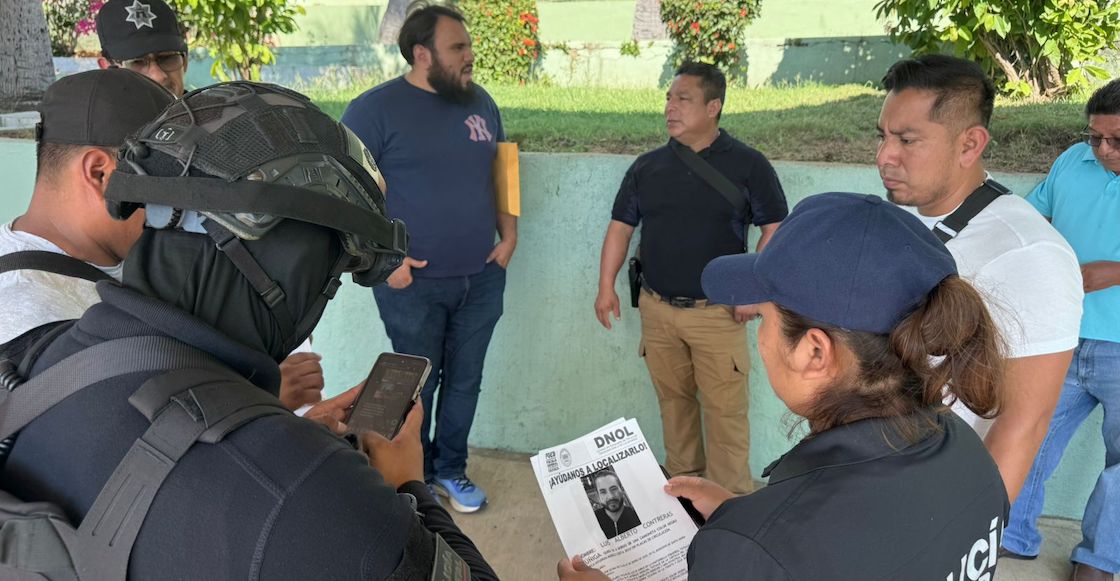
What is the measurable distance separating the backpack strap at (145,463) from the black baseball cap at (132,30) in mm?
2796

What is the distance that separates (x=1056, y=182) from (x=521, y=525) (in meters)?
2.56

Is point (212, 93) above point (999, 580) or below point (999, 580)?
above

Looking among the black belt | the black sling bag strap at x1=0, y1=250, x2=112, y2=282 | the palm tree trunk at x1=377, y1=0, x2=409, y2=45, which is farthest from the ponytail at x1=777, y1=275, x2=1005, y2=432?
the palm tree trunk at x1=377, y1=0, x2=409, y2=45

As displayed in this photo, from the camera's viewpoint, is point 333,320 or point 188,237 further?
point 333,320

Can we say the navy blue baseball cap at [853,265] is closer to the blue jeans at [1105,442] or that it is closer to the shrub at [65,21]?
the blue jeans at [1105,442]

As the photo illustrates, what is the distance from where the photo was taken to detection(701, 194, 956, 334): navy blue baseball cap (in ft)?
3.83

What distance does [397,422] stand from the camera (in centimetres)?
142

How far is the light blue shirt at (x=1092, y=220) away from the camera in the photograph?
2.72 metres

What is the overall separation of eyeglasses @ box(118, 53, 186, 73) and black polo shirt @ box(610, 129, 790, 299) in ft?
6.72

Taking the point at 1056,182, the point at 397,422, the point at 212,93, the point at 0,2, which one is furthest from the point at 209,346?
the point at 0,2

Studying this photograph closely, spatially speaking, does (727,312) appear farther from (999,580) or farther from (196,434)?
(196,434)

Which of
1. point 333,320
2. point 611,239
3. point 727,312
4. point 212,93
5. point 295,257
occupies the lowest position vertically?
point 333,320

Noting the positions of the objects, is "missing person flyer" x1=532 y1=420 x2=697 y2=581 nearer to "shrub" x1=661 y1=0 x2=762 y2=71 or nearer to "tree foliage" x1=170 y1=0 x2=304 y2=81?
"tree foliage" x1=170 y1=0 x2=304 y2=81

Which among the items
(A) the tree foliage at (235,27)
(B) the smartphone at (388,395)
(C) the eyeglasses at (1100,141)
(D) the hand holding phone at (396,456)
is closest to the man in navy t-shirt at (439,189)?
(B) the smartphone at (388,395)
